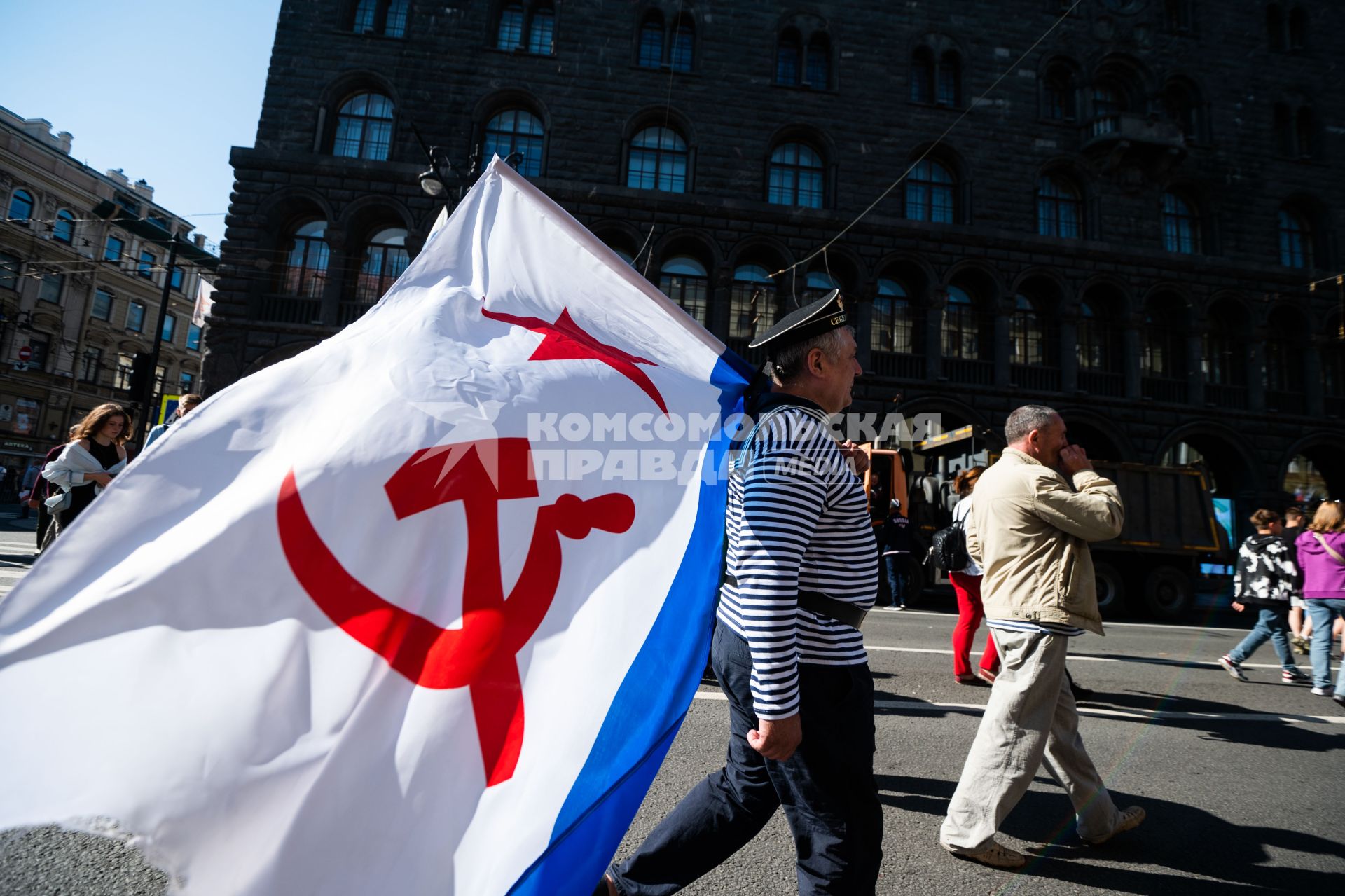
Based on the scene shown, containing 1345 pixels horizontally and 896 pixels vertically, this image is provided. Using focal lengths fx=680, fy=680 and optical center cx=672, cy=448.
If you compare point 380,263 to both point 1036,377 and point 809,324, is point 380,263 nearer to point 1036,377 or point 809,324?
point 1036,377

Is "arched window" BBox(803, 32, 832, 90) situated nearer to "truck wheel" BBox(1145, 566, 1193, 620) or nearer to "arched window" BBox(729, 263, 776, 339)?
"arched window" BBox(729, 263, 776, 339)

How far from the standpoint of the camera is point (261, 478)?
1701 millimetres

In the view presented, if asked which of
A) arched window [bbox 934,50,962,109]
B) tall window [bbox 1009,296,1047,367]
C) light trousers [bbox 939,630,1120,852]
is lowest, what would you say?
light trousers [bbox 939,630,1120,852]

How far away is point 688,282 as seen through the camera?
20422 millimetres

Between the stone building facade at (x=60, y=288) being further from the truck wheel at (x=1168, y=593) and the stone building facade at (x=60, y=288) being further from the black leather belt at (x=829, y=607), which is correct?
the truck wheel at (x=1168, y=593)

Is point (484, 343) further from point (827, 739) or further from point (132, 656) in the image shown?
point (827, 739)

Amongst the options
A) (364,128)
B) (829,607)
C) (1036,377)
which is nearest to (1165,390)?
(1036,377)

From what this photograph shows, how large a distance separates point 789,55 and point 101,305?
38856mm

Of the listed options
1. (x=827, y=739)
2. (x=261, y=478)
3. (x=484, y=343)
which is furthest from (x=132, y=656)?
(x=827, y=739)

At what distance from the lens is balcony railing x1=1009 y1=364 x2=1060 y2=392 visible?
65.6 feet

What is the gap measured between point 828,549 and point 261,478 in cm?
149

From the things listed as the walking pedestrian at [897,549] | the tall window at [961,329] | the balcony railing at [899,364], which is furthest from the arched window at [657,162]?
the walking pedestrian at [897,549]

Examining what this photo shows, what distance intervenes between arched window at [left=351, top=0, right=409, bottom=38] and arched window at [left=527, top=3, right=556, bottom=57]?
3.77m

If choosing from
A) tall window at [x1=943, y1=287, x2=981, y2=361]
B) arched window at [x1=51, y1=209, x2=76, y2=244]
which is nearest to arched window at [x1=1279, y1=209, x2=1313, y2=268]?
tall window at [x1=943, y1=287, x2=981, y2=361]
